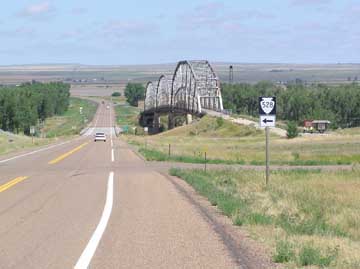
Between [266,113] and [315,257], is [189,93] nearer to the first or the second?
[266,113]

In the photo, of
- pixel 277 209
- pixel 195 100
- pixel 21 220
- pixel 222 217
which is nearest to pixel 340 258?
pixel 222 217

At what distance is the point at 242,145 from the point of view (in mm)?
85250

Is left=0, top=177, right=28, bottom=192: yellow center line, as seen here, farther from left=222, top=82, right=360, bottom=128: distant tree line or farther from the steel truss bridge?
left=222, top=82, right=360, bottom=128: distant tree line

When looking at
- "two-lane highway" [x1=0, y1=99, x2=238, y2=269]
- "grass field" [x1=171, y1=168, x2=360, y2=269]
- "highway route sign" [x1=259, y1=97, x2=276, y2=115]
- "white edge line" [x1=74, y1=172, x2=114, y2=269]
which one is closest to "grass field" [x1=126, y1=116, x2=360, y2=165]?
"grass field" [x1=171, y1=168, x2=360, y2=269]

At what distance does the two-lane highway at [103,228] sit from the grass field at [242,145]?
22.0 metres

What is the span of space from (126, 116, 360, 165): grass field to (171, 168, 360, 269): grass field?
1394 centimetres

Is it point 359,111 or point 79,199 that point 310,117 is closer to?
point 359,111

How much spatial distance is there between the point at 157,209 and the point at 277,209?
13.0ft

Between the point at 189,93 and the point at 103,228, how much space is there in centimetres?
14301

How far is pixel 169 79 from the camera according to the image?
605ft

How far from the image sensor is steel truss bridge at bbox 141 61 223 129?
150375mm

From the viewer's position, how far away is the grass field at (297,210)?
11648 millimetres

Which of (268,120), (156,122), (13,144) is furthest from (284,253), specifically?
(156,122)

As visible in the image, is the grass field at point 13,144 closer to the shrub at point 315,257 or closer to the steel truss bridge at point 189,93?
the shrub at point 315,257
